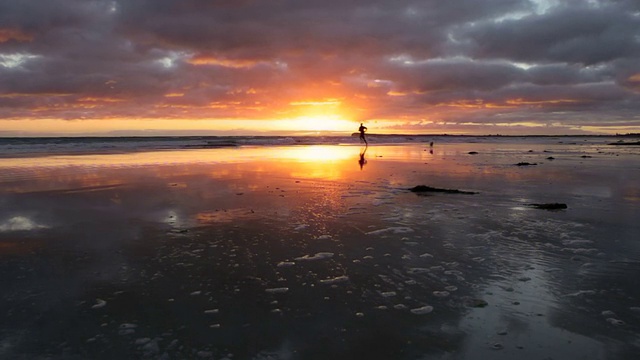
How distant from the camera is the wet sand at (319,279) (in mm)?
4539

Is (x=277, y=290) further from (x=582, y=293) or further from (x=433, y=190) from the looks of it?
(x=433, y=190)

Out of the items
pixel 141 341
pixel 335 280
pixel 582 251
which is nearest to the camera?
pixel 141 341

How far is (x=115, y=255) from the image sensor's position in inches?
299

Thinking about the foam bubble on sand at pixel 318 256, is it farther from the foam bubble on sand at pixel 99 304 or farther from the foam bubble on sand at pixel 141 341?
the foam bubble on sand at pixel 141 341

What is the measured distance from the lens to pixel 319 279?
20.9 feet

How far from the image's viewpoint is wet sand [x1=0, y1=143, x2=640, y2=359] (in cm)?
454

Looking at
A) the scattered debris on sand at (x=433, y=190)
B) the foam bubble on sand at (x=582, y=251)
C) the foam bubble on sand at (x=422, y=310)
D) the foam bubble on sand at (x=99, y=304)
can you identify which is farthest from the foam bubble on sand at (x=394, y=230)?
the scattered debris on sand at (x=433, y=190)

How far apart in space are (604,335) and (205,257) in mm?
5783

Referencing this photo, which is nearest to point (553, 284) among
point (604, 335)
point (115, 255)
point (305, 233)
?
point (604, 335)

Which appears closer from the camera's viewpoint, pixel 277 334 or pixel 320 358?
pixel 320 358

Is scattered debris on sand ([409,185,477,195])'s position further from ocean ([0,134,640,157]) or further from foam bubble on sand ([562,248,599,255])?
ocean ([0,134,640,157])

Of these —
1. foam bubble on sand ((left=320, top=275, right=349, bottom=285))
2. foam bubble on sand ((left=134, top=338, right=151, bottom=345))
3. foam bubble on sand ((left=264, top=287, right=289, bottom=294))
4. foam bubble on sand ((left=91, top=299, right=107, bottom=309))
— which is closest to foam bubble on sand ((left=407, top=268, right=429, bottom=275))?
foam bubble on sand ((left=320, top=275, right=349, bottom=285))

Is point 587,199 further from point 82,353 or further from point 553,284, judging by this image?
point 82,353

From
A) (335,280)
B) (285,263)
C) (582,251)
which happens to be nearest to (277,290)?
(335,280)
